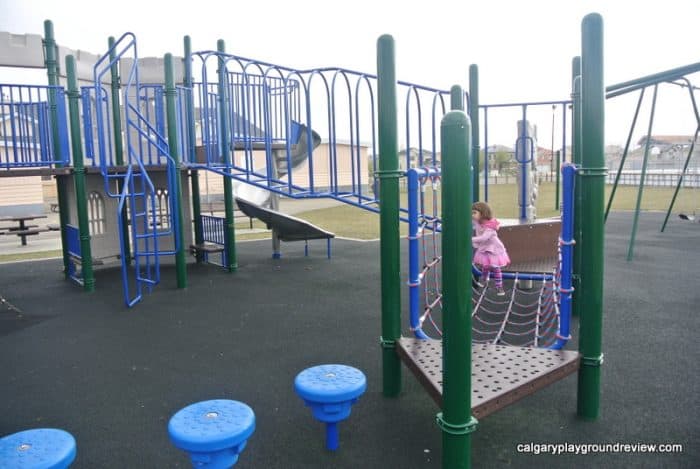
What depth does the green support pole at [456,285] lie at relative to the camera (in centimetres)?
217

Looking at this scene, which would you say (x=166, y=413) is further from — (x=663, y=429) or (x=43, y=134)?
(x=43, y=134)

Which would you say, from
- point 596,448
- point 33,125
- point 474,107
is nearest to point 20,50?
point 33,125

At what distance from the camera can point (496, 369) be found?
9.71ft

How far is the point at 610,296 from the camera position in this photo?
238 inches

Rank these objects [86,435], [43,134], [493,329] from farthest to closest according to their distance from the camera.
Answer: [43,134], [493,329], [86,435]

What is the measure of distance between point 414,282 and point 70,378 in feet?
8.22

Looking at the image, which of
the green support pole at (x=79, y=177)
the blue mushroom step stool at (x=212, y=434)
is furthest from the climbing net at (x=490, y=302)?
the green support pole at (x=79, y=177)

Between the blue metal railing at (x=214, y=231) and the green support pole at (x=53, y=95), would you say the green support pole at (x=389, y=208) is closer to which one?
the green support pole at (x=53, y=95)

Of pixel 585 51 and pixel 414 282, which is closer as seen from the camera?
pixel 585 51

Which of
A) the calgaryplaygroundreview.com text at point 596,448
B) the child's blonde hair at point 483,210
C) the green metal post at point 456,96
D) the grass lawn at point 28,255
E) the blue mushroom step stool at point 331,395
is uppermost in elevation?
the green metal post at point 456,96

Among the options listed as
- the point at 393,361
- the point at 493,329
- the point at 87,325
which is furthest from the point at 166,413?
the point at 493,329

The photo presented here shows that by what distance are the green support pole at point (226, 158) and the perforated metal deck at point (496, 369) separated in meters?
3.77

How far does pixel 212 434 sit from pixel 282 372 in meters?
1.76

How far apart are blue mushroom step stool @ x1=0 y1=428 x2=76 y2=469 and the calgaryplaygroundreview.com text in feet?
6.61
